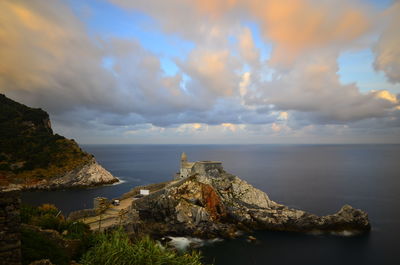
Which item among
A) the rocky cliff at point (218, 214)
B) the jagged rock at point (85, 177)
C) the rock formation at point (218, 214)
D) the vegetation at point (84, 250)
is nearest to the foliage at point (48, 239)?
the vegetation at point (84, 250)

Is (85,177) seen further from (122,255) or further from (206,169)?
(122,255)

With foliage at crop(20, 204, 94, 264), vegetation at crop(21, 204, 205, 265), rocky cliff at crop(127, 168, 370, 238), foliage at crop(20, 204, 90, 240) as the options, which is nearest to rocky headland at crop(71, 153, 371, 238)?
rocky cliff at crop(127, 168, 370, 238)

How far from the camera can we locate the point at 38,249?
1245 cm

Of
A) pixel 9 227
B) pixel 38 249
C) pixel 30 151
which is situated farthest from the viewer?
pixel 30 151

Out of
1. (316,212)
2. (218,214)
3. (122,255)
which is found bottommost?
(316,212)

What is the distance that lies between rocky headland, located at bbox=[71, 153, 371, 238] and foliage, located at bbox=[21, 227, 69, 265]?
2064cm

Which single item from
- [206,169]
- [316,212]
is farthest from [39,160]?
[316,212]

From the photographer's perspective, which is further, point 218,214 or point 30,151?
point 30,151

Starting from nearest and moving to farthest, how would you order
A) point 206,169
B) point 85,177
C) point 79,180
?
1. point 206,169
2. point 79,180
3. point 85,177

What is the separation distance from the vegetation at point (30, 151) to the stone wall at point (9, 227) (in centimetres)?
6842

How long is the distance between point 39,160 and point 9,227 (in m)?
79.3

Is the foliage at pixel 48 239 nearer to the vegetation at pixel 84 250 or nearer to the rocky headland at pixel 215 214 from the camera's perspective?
the vegetation at pixel 84 250

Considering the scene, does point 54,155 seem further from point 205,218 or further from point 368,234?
point 368,234

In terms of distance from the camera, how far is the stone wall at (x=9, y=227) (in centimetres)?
880
